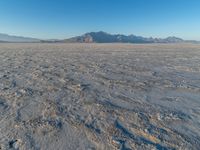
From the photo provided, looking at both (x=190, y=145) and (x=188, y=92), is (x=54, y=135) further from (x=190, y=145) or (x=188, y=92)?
(x=188, y=92)

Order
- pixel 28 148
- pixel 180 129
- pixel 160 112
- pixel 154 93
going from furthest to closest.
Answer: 1. pixel 154 93
2. pixel 160 112
3. pixel 180 129
4. pixel 28 148

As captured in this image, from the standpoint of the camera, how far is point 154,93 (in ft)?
24.4

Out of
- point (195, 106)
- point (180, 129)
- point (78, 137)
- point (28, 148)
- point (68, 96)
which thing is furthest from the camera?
point (68, 96)

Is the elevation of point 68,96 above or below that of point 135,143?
below

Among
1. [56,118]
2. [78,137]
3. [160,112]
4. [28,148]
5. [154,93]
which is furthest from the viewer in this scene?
[154,93]

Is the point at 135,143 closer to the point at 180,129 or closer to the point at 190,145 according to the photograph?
the point at 190,145

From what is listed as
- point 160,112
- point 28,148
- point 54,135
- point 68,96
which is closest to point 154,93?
point 160,112

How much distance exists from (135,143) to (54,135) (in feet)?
4.62

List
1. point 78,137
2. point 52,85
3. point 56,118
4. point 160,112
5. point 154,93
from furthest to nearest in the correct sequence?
1. point 52,85
2. point 154,93
3. point 160,112
4. point 56,118
5. point 78,137

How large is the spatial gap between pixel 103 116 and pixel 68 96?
1905 mm

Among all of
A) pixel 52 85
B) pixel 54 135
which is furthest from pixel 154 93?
→ pixel 54 135

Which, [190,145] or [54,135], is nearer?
[190,145]

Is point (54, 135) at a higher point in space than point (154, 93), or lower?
higher

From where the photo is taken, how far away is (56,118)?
5.15 metres
